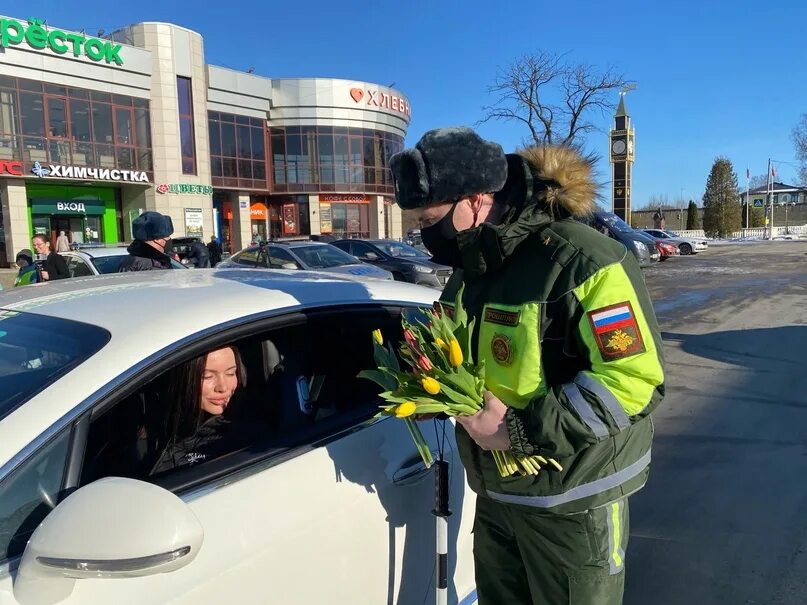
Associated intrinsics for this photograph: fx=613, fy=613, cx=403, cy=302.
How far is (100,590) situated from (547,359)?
3.79 ft

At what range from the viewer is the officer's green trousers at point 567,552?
162 cm

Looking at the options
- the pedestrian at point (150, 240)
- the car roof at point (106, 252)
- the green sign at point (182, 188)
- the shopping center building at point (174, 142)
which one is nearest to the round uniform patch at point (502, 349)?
the pedestrian at point (150, 240)

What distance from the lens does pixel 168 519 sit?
1159 millimetres

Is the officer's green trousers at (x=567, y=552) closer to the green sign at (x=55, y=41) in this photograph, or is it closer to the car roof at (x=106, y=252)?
the car roof at (x=106, y=252)

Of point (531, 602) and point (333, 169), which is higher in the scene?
point (333, 169)

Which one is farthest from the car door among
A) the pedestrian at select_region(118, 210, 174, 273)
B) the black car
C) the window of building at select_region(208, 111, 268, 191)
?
the window of building at select_region(208, 111, 268, 191)

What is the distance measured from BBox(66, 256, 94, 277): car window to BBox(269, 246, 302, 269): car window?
423cm

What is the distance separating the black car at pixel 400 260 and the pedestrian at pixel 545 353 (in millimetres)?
11554

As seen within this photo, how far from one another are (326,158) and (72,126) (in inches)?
635

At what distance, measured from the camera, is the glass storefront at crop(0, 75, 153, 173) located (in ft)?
85.8

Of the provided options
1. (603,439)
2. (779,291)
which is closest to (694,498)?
(603,439)

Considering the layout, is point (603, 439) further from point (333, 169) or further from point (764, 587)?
point (333, 169)

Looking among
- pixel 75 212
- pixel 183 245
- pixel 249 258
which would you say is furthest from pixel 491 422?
pixel 75 212

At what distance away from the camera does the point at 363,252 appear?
53.0 feet
